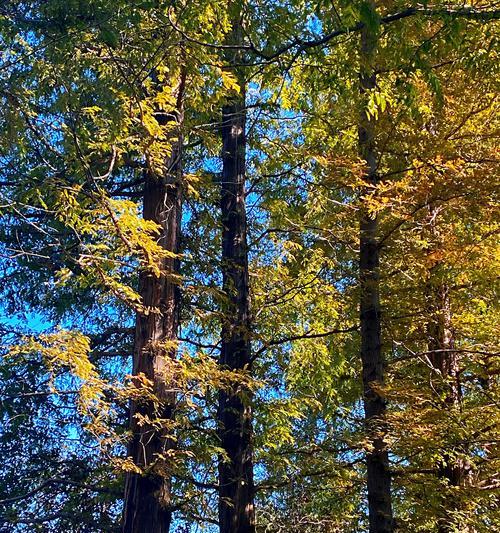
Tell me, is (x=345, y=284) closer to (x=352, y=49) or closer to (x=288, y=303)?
(x=288, y=303)

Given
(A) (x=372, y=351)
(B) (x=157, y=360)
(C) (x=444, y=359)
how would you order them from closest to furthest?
(B) (x=157, y=360) < (A) (x=372, y=351) < (C) (x=444, y=359)

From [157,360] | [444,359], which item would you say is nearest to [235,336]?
[157,360]

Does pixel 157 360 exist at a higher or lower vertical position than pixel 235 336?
lower

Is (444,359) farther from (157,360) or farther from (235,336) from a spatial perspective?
(157,360)

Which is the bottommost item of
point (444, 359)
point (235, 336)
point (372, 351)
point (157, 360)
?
point (157, 360)

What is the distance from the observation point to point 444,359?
8164 mm

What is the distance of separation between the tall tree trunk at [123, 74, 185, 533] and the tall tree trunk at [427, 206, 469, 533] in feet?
9.41

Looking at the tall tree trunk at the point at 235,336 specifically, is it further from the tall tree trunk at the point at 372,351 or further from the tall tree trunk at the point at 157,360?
the tall tree trunk at the point at 372,351

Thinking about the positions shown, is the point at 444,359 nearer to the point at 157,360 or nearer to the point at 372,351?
the point at 372,351

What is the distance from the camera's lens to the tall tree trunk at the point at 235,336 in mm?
6523

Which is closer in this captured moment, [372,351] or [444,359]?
[372,351]

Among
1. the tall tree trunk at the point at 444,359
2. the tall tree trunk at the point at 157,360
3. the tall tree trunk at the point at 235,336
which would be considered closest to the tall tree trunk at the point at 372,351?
the tall tree trunk at the point at 444,359

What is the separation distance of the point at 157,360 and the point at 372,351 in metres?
2.72

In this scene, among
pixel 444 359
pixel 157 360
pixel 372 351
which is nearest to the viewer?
pixel 157 360
